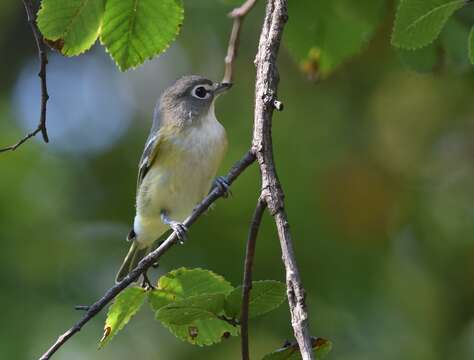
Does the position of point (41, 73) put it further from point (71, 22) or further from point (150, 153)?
point (150, 153)

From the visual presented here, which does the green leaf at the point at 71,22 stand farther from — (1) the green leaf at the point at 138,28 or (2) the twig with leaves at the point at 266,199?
(2) the twig with leaves at the point at 266,199

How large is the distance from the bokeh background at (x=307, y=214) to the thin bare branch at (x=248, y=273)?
4.03m

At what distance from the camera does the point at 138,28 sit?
2.73 m

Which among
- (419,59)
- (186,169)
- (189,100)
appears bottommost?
(419,59)

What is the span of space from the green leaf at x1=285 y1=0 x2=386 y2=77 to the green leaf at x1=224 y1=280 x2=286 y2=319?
1843 millimetres

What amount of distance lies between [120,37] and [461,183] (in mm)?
5666

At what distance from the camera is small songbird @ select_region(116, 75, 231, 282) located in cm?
450

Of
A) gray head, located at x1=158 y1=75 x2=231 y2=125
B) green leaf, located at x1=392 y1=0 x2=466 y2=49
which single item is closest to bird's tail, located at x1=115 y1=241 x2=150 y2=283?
gray head, located at x1=158 y1=75 x2=231 y2=125

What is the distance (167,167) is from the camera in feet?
15.0

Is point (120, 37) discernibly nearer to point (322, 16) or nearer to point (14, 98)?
point (322, 16)

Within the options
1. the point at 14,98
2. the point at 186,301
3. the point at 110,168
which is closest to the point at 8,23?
the point at 14,98

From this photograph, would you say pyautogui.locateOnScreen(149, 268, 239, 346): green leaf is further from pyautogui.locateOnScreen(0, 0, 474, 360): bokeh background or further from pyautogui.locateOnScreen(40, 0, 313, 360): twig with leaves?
pyautogui.locateOnScreen(0, 0, 474, 360): bokeh background

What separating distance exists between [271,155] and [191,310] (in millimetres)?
492

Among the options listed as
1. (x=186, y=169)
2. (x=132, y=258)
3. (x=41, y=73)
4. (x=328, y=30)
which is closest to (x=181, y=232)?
(x=41, y=73)
